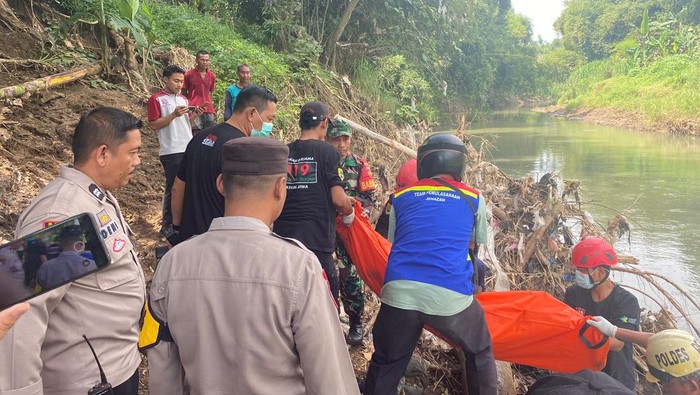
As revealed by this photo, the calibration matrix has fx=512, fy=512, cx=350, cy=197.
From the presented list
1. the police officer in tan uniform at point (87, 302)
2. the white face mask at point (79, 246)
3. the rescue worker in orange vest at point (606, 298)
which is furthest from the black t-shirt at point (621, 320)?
the white face mask at point (79, 246)

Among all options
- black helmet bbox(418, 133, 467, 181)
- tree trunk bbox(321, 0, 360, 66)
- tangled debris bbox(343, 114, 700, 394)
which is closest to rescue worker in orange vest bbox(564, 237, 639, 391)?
tangled debris bbox(343, 114, 700, 394)

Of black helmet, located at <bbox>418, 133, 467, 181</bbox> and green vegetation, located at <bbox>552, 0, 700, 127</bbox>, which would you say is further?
green vegetation, located at <bbox>552, 0, 700, 127</bbox>

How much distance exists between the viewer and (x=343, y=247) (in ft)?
11.2

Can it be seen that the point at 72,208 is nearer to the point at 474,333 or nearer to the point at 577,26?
the point at 474,333

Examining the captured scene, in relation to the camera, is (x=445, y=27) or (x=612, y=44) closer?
(x=445, y=27)

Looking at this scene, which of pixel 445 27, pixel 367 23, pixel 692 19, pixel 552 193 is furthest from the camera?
pixel 692 19

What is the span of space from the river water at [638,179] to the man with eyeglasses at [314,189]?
3921 mm

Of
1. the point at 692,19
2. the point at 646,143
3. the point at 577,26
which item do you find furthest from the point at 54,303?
the point at 577,26

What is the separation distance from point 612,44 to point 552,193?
3986 cm

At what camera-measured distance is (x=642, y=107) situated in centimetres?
2311

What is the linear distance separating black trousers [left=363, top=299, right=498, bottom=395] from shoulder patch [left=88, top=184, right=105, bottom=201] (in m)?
1.30

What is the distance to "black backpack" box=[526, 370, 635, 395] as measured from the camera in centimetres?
189

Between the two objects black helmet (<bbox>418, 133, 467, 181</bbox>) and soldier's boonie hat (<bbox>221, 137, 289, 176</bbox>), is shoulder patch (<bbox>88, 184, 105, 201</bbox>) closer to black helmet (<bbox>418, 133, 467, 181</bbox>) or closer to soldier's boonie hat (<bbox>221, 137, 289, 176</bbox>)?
soldier's boonie hat (<bbox>221, 137, 289, 176</bbox>)

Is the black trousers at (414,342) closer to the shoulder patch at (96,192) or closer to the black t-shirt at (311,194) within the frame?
the black t-shirt at (311,194)
